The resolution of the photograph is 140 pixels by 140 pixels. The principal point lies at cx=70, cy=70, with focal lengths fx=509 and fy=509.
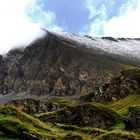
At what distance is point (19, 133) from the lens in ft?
146

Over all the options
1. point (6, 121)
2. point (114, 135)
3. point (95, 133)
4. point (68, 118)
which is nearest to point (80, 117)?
point (68, 118)

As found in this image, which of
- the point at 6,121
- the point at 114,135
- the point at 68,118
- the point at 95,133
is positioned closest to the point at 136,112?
the point at 68,118

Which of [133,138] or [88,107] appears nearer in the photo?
[133,138]

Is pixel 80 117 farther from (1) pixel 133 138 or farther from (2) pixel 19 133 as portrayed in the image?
(2) pixel 19 133

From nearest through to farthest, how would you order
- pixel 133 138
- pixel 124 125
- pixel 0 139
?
pixel 0 139
pixel 133 138
pixel 124 125

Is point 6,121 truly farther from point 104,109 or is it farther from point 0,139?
point 104,109

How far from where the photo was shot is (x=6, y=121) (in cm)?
4556

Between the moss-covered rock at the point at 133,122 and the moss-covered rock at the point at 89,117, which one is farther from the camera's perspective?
the moss-covered rock at the point at 89,117

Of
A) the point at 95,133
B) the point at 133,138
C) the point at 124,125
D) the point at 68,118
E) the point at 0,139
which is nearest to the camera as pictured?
the point at 0,139

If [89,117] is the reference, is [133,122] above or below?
below

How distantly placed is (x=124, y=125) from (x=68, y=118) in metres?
16.4

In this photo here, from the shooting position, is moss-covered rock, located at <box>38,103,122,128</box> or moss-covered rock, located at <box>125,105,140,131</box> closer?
moss-covered rock, located at <box>125,105,140,131</box>

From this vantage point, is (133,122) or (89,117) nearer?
(133,122)

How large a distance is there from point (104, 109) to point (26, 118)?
256ft
